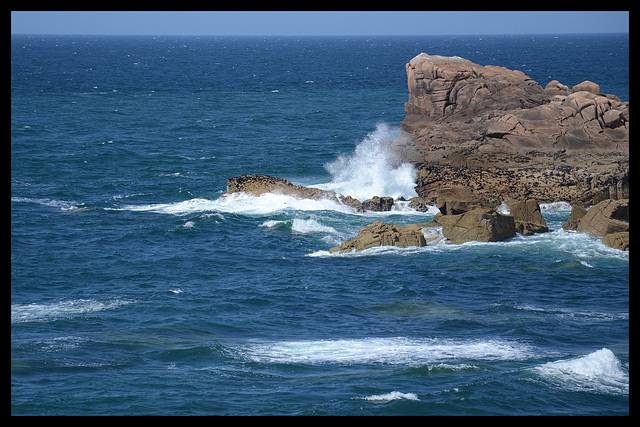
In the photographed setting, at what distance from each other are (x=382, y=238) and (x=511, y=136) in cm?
1793

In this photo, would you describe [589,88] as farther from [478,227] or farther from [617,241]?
[478,227]

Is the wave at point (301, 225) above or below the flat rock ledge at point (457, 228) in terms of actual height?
below

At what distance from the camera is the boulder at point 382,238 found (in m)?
44.8

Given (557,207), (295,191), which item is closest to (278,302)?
(295,191)

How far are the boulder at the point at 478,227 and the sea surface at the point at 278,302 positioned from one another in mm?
645

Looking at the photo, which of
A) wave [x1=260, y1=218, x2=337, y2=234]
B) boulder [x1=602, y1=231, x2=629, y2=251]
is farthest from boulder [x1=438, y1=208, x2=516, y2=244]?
wave [x1=260, y1=218, x2=337, y2=234]

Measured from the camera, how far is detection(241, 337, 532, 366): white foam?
1164 inches

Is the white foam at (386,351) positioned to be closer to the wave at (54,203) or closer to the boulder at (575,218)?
the boulder at (575,218)

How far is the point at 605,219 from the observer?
4512 centimetres

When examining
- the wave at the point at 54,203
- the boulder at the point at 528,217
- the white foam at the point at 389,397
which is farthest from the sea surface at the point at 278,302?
the boulder at the point at 528,217
